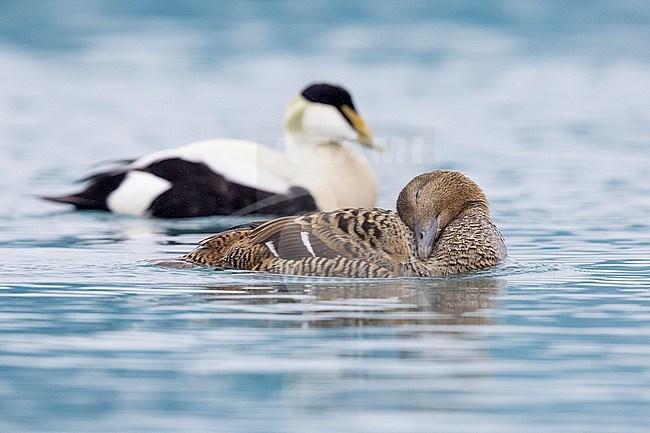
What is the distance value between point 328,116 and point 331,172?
1.49 feet

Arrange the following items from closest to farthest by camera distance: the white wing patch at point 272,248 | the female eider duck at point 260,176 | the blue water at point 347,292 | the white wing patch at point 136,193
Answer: the blue water at point 347,292 → the white wing patch at point 272,248 → the female eider duck at point 260,176 → the white wing patch at point 136,193

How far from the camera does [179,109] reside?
18.7m

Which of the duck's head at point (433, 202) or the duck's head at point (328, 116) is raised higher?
the duck's head at point (328, 116)

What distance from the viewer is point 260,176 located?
428 inches

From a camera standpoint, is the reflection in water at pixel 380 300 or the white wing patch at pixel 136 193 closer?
the reflection in water at pixel 380 300

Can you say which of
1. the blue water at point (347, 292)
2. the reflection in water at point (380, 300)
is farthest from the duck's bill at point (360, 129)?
the reflection in water at point (380, 300)

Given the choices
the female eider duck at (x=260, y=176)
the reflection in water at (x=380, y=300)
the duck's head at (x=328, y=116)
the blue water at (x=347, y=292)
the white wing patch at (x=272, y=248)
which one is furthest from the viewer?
the duck's head at (x=328, y=116)

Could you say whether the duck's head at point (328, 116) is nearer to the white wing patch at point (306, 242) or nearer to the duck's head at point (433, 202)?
the duck's head at point (433, 202)

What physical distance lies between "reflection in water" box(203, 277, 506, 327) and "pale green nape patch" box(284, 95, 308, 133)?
406 cm

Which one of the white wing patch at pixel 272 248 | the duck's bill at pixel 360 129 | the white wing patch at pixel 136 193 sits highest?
the duck's bill at pixel 360 129

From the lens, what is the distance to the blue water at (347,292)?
5039 mm

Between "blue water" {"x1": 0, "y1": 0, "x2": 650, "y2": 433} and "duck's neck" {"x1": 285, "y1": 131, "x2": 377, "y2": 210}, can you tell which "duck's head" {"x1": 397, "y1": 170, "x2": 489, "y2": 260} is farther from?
"duck's neck" {"x1": 285, "y1": 131, "x2": 377, "y2": 210}

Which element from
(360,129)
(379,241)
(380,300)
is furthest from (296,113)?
(380,300)

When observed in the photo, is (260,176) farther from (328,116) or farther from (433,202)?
(433,202)
